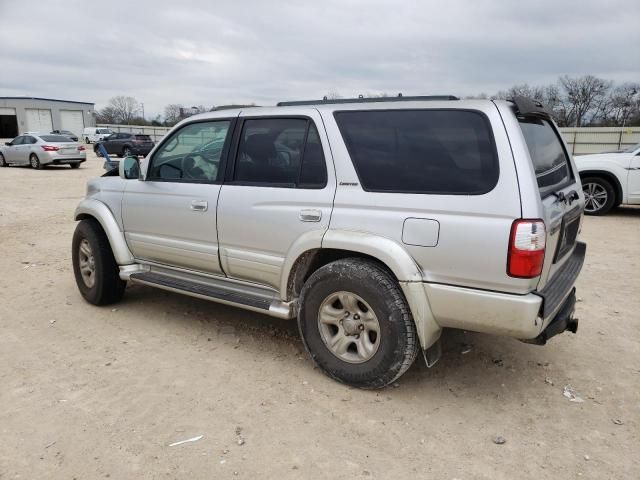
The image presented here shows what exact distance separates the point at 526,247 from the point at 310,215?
4.44ft

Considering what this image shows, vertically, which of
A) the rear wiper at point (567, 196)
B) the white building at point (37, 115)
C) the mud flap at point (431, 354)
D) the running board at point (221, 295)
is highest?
the white building at point (37, 115)

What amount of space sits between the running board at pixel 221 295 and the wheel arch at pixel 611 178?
8197mm

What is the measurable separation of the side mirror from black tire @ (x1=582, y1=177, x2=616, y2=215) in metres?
8.59

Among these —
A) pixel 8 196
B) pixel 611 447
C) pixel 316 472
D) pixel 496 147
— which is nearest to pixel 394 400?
pixel 316 472

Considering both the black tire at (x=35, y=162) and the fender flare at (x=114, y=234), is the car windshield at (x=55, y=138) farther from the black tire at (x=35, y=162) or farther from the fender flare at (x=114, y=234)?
the fender flare at (x=114, y=234)

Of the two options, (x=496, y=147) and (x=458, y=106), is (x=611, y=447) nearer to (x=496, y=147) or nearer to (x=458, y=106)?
(x=496, y=147)

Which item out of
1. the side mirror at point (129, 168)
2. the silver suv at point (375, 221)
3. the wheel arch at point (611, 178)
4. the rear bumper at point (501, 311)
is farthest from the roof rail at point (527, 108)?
the wheel arch at point (611, 178)

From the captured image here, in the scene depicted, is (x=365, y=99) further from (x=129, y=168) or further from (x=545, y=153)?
(x=129, y=168)

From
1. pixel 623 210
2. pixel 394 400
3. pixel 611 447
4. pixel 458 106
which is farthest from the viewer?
pixel 623 210

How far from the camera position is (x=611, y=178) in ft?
31.6

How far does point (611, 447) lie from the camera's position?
2.73 metres

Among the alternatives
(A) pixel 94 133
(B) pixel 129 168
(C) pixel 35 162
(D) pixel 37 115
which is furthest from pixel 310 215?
(D) pixel 37 115

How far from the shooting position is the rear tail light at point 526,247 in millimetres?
2629

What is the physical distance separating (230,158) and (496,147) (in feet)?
6.47
